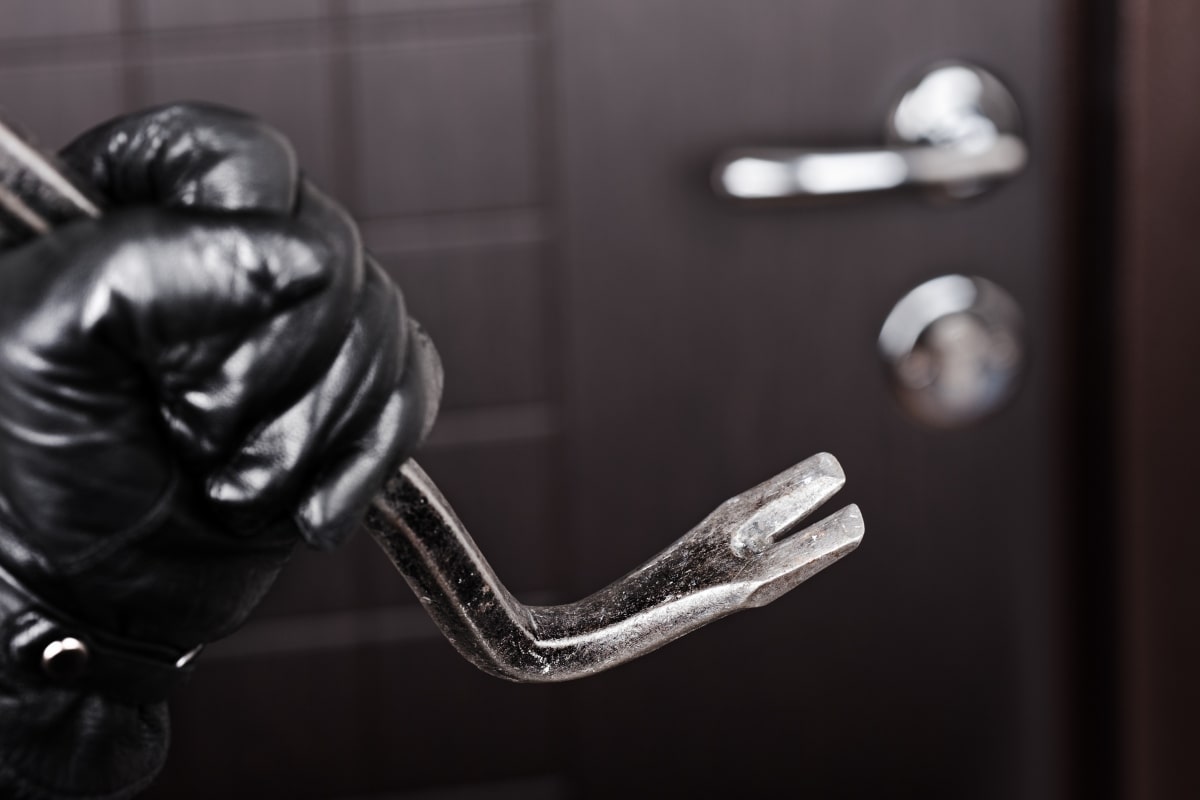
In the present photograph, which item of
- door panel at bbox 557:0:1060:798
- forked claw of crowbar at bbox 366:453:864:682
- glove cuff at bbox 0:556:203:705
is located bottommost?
door panel at bbox 557:0:1060:798

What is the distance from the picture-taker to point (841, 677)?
1.11 metres

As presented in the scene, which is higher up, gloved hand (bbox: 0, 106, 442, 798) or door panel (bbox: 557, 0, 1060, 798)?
gloved hand (bbox: 0, 106, 442, 798)

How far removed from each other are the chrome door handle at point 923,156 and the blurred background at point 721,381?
0.02m

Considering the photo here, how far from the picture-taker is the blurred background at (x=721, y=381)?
102cm

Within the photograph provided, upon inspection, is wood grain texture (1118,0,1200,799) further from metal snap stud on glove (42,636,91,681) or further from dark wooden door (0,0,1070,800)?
metal snap stud on glove (42,636,91,681)

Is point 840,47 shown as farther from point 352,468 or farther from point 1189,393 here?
point 352,468

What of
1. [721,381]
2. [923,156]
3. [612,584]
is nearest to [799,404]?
[721,381]

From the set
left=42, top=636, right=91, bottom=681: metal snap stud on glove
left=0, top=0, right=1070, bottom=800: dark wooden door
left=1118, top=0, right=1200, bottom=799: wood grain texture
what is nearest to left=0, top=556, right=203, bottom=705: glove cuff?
left=42, top=636, right=91, bottom=681: metal snap stud on glove

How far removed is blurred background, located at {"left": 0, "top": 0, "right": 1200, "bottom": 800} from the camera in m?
1.02

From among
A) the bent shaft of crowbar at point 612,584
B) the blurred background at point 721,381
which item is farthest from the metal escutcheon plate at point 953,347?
the bent shaft of crowbar at point 612,584

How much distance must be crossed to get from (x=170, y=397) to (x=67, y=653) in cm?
8

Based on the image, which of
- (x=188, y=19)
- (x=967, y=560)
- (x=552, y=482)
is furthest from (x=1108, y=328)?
(x=188, y=19)

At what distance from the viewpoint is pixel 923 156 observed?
1006 mm

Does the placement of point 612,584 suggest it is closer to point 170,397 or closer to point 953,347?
point 170,397
